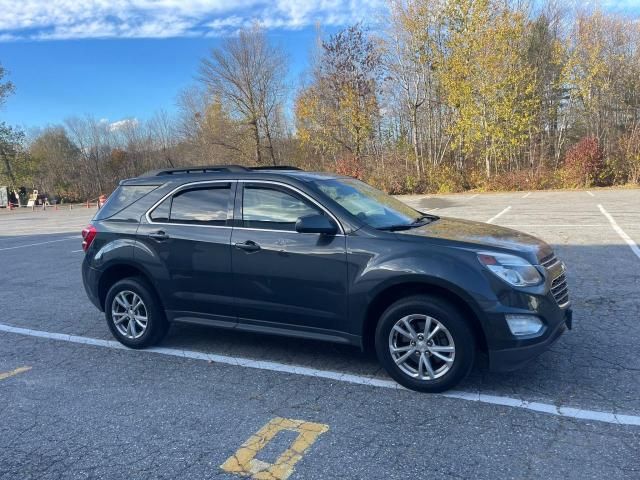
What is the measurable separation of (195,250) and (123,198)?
1292 mm

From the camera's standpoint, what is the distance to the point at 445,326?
359 cm

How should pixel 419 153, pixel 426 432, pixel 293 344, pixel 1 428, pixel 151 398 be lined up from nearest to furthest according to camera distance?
pixel 426 432 < pixel 1 428 < pixel 151 398 < pixel 293 344 < pixel 419 153

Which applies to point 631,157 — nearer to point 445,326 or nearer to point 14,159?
point 445,326

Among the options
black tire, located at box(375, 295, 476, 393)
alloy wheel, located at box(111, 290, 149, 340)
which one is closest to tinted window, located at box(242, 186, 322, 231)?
black tire, located at box(375, 295, 476, 393)

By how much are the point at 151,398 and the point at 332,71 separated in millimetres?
29601

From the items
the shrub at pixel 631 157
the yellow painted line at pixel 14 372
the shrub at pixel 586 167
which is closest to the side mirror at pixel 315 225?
the yellow painted line at pixel 14 372

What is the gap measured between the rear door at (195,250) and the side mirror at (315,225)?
0.82m

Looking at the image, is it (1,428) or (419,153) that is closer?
(1,428)

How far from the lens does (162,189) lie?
498 cm

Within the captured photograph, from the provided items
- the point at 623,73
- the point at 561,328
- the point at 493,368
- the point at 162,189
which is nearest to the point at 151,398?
the point at 162,189

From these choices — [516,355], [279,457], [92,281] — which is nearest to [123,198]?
[92,281]

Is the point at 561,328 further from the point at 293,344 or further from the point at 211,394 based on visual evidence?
the point at 211,394

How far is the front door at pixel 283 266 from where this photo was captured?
396cm

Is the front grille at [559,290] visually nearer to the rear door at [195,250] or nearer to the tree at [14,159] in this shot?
the rear door at [195,250]
